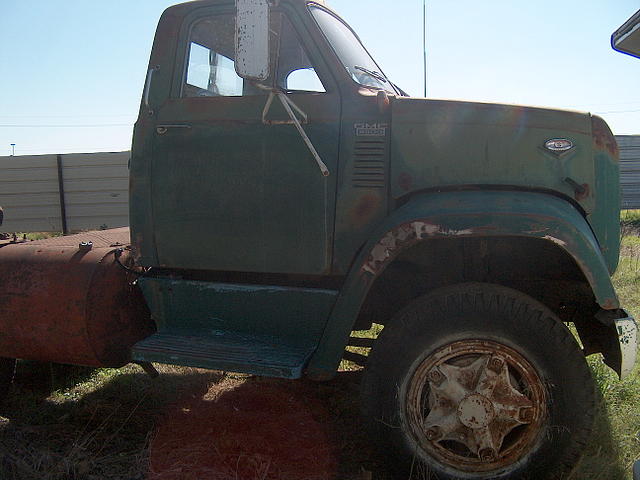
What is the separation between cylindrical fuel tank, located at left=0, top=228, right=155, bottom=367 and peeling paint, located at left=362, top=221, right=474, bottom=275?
1.55 m

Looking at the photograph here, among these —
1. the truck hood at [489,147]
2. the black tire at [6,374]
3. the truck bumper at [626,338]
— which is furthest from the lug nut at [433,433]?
the black tire at [6,374]

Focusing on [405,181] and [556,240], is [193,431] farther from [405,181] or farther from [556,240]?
[556,240]

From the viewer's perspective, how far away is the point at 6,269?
10.5 ft

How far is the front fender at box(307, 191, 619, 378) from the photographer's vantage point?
2.36 meters

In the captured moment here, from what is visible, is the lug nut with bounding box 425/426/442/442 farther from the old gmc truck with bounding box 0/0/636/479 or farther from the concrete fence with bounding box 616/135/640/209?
the concrete fence with bounding box 616/135/640/209

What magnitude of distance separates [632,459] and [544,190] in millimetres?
1528

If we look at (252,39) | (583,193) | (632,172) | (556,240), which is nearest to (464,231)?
(556,240)

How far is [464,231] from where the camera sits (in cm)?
240

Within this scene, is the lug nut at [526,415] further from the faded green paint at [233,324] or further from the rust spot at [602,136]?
the rust spot at [602,136]

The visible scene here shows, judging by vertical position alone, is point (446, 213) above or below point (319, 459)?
above

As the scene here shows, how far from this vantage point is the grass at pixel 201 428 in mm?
2748

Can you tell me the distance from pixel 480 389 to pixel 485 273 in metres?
0.72

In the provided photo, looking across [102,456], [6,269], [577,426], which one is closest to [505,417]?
[577,426]

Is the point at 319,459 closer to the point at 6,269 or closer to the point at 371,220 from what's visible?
the point at 371,220
